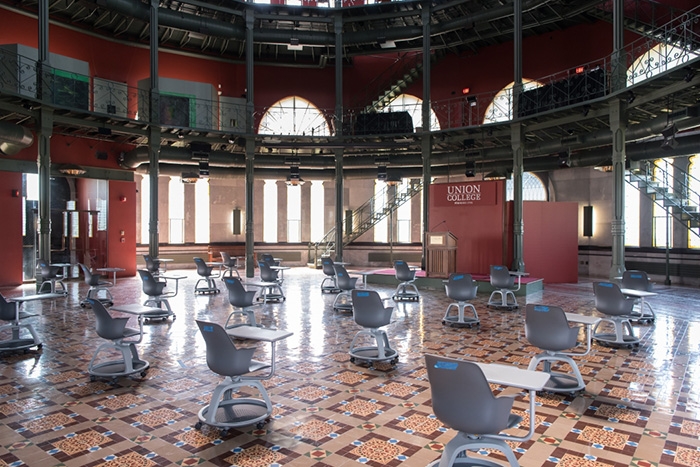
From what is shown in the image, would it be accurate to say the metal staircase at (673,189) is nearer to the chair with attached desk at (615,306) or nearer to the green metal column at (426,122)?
the green metal column at (426,122)

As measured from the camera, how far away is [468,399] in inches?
129

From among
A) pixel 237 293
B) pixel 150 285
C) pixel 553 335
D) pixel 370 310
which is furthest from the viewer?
pixel 150 285

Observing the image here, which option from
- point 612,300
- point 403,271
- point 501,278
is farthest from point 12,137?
point 612,300

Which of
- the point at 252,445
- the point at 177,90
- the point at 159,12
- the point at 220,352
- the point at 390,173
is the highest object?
the point at 159,12

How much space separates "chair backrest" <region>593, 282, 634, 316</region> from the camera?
7527 millimetres

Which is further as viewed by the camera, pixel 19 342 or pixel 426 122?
pixel 426 122

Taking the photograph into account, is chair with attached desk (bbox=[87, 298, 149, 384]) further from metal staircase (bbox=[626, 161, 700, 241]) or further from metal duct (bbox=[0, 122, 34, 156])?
metal staircase (bbox=[626, 161, 700, 241])

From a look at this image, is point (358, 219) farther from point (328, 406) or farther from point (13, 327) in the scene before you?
point (328, 406)

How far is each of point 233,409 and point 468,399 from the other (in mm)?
2764

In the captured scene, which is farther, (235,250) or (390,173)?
(235,250)

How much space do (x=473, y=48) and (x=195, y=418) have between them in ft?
61.7

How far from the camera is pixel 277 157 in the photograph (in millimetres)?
20266

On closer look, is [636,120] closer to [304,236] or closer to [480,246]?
[480,246]

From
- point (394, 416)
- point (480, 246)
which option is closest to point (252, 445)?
point (394, 416)
